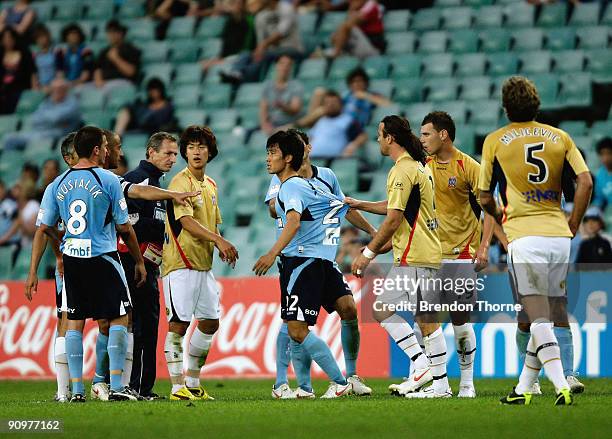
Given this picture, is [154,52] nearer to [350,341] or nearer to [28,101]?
[28,101]

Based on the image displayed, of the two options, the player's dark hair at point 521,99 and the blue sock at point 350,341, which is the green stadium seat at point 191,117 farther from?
the player's dark hair at point 521,99

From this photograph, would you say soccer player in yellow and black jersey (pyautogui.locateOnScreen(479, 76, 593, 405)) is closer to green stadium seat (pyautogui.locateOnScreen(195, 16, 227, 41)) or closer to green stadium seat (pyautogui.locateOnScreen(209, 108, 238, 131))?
green stadium seat (pyautogui.locateOnScreen(209, 108, 238, 131))

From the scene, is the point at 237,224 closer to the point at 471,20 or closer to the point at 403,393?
the point at 471,20

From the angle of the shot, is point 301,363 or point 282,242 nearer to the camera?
point 282,242

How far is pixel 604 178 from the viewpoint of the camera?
1516cm

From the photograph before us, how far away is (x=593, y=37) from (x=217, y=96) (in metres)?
6.29

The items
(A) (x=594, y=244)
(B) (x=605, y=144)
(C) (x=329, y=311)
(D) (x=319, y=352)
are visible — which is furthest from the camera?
(B) (x=605, y=144)

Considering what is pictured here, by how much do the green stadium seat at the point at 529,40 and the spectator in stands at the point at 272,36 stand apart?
3.65 m

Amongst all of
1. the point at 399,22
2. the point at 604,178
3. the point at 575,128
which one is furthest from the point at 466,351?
the point at 399,22

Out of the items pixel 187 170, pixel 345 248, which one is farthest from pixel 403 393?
pixel 345 248

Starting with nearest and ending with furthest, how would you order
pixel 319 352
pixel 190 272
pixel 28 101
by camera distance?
1. pixel 319 352
2. pixel 190 272
3. pixel 28 101

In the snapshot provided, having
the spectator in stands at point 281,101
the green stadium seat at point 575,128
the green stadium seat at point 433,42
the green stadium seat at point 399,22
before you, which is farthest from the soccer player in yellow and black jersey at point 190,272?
the green stadium seat at point 399,22

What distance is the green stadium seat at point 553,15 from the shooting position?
1831 cm

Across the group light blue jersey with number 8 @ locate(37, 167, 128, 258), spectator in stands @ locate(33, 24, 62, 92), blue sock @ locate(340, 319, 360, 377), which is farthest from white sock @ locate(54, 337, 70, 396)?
spectator in stands @ locate(33, 24, 62, 92)
